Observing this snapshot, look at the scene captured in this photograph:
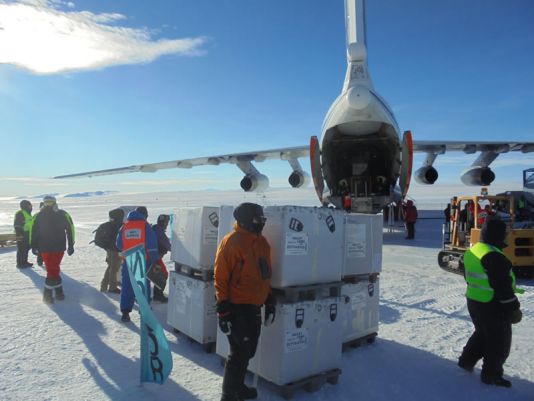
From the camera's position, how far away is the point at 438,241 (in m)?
16.0

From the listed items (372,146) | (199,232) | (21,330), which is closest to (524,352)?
(199,232)

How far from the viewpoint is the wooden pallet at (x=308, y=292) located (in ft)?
12.2

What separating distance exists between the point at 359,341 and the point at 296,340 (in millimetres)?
1539

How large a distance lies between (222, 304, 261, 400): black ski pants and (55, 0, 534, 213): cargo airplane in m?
8.65

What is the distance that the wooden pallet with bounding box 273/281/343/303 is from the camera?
3.71m

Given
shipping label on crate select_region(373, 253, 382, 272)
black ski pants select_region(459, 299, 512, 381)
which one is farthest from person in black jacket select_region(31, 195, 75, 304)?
black ski pants select_region(459, 299, 512, 381)

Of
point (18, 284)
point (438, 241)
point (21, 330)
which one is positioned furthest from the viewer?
point (438, 241)

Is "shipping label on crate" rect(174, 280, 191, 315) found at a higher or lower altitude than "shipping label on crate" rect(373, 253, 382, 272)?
lower

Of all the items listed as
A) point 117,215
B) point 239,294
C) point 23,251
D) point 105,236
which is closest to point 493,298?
point 239,294

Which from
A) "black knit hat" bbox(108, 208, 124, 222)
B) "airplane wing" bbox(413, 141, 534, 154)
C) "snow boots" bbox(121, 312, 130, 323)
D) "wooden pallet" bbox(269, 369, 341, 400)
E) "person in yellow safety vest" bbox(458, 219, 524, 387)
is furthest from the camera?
"airplane wing" bbox(413, 141, 534, 154)

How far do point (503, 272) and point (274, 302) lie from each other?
227cm

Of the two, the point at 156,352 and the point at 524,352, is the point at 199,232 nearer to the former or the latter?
the point at 156,352

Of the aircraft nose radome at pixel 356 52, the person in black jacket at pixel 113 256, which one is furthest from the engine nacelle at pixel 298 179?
the person in black jacket at pixel 113 256

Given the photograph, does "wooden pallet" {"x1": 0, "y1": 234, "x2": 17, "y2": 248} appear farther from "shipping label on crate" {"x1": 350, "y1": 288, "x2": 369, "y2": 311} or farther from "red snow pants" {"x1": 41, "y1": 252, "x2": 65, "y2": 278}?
"shipping label on crate" {"x1": 350, "y1": 288, "x2": 369, "y2": 311}
